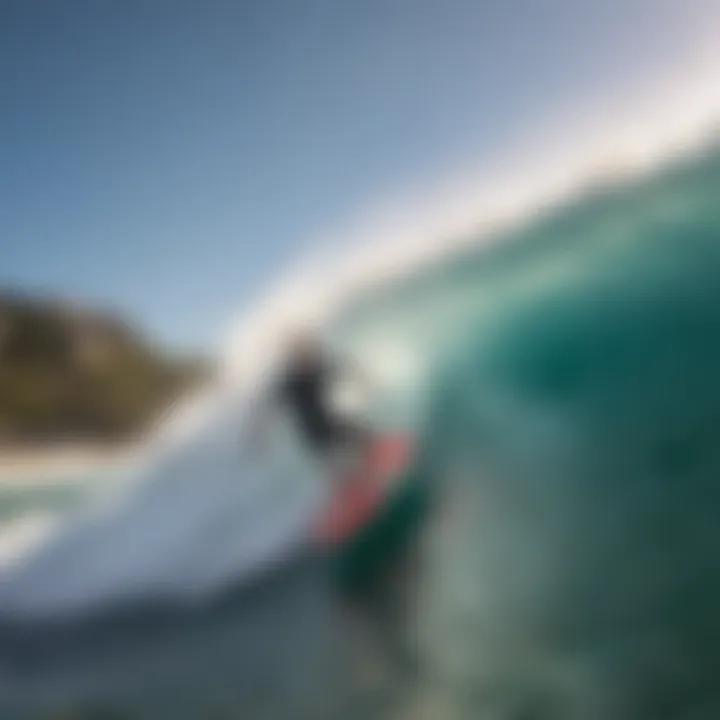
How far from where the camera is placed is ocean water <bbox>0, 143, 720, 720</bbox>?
1.35m

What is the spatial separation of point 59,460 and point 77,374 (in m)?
0.14

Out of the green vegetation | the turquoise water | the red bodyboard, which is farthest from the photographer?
the green vegetation

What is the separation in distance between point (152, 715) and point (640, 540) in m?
0.74

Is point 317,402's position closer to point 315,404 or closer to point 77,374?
point 315,404

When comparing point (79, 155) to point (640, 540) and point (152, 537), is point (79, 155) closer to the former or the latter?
point (152, 537)

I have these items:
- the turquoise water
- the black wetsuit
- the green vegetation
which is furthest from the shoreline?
the turquoise water

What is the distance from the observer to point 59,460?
158cm

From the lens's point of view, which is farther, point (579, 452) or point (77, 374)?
point (77, 374)

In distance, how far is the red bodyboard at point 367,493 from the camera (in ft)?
4.78

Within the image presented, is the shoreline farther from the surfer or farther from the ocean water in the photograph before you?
the surfer

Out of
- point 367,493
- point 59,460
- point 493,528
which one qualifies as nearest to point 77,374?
point 59,460

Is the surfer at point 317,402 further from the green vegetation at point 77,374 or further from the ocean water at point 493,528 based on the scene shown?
the green vegetation at point 77,374

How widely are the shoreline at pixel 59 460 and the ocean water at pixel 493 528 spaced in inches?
2.7

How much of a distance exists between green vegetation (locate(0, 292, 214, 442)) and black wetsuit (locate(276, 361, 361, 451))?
146 millimetres
